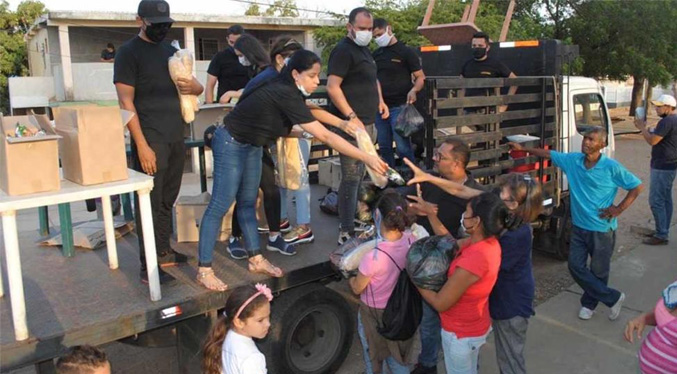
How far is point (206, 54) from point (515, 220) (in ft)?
70.3

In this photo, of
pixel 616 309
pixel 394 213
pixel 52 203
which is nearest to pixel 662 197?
pixel 616 309

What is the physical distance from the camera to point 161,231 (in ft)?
11.6

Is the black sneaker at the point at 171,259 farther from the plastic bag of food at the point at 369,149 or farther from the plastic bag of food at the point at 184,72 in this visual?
the plastic bag of food at the point at 369,149

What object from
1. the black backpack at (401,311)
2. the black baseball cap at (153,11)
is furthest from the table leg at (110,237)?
the black backpack at (401,311)

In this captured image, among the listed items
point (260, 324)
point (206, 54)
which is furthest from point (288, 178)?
point (206, 54)

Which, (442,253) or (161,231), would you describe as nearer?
(442,253)

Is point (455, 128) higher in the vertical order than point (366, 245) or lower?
higher

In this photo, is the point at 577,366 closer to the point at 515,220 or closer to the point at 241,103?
the point at 515,220

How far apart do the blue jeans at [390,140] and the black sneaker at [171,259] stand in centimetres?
220

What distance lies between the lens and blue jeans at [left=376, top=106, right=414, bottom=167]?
16.4 ft

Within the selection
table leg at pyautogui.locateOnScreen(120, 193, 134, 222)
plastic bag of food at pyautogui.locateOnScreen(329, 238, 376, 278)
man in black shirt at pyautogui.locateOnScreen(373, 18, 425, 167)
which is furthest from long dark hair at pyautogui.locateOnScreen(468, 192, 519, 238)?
table leg at pyautogui.locateOnScreen(120, 193, 134, 222)

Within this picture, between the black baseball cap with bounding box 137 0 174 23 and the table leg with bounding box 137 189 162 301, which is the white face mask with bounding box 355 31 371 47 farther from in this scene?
the table leg with bounding box 137 189 162 301

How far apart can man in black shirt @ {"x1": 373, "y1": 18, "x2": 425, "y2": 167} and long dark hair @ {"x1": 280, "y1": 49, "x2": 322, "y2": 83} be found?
1.89 meters

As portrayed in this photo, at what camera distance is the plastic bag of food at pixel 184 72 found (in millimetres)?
3328
